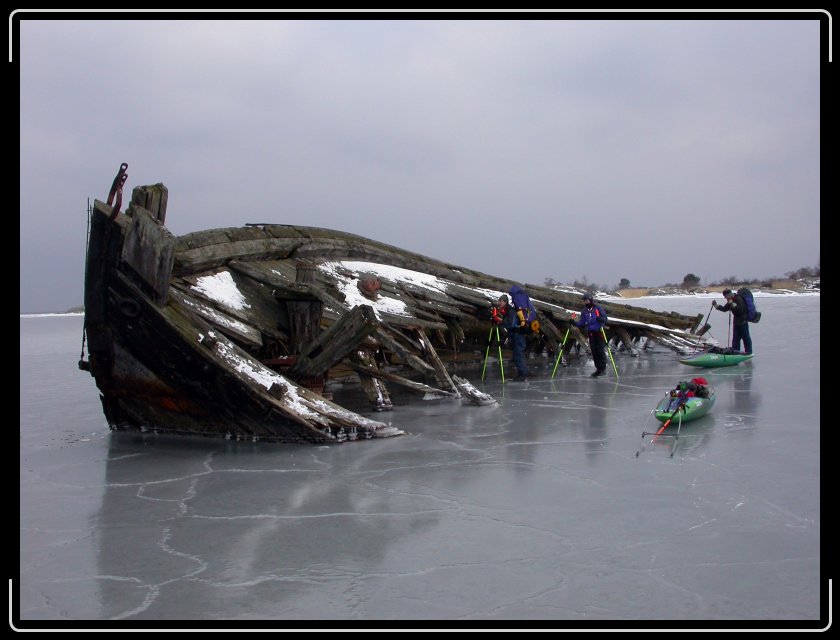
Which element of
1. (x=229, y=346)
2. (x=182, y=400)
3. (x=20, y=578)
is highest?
(x=229, y=346)

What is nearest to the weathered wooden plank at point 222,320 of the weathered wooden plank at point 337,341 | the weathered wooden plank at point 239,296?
the weathered wooden plank at point 239,296

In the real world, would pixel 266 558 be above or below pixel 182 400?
below

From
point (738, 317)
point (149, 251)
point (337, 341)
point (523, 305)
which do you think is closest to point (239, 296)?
point (337, 341)

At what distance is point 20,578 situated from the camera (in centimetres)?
422

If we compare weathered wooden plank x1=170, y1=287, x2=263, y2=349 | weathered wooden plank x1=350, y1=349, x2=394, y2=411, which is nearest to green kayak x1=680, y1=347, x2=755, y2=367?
weathered wooden plank x1=350, y1=349, x2=394, y2=411

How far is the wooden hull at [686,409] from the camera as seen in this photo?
318 inches

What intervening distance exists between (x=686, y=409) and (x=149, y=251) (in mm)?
5958

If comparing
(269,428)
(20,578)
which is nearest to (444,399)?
(269,428)

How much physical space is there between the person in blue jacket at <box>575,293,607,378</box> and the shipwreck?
3233 millimetres

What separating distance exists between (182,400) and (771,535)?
600 centimetres

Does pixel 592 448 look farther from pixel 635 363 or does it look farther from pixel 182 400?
pixel 635 363

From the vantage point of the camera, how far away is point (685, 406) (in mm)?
8195

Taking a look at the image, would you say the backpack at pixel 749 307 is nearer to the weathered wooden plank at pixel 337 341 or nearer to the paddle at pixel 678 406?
the paddle at pixel 678 406

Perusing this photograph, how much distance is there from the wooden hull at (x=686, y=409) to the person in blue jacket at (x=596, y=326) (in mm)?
5092
